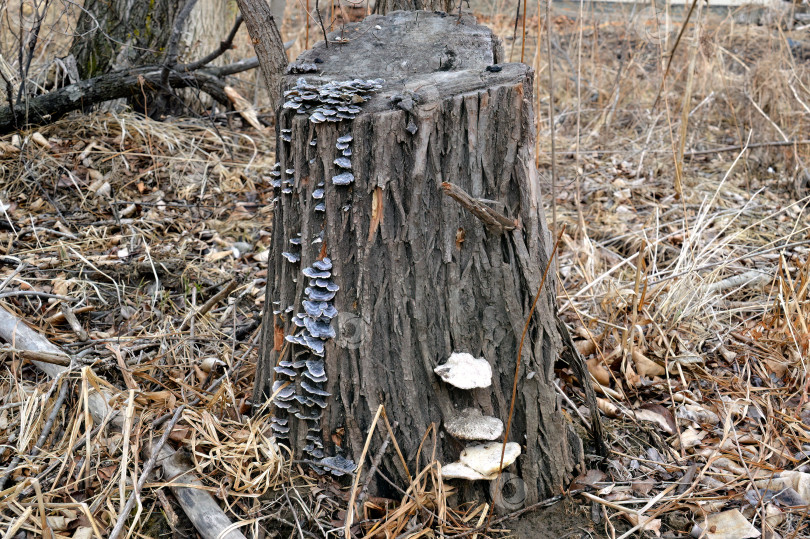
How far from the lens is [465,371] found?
1955 mm

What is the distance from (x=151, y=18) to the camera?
5129 mm

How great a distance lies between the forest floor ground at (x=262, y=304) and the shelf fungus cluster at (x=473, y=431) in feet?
0.61

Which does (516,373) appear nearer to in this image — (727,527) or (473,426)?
(473,426)

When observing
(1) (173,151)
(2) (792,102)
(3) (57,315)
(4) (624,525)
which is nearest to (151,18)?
(1) (173,151)

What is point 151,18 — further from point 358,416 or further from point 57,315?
point 358,416

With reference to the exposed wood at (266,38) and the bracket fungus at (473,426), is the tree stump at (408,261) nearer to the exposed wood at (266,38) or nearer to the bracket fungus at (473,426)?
the bracket fungus at (473,426)

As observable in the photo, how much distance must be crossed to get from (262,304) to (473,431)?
174cm

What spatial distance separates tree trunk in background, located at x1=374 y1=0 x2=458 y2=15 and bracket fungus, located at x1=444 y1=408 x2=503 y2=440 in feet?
6.93

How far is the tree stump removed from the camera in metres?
1.88

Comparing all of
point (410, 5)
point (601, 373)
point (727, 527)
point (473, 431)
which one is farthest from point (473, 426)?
point (410, 5)

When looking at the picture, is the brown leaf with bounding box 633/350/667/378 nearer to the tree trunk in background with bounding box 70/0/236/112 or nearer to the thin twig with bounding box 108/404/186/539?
the thin twig with bounding box 108/404/186/539

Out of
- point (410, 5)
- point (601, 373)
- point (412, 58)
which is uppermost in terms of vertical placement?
point (410, 5)

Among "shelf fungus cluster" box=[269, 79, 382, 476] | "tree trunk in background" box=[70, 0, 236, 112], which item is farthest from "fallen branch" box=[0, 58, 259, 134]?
"shelf fungus cluster" box=[269, 79, 382, 476]

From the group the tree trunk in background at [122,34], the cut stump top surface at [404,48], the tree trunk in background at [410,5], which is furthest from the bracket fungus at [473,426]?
the tree trunk in background at [122,34]
